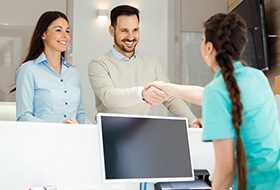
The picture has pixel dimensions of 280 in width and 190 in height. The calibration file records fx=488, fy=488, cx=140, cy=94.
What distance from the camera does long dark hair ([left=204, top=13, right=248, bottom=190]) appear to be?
4.70 feet

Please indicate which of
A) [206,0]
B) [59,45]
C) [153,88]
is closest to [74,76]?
[59,45]

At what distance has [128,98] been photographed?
2.76 m

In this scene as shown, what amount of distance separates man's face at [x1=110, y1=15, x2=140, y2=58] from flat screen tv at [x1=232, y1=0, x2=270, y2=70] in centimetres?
112

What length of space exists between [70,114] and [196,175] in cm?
85

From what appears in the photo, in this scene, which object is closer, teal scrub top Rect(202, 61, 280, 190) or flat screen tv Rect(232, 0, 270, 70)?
teal scrub top Rect(202, 61, 280, 190)

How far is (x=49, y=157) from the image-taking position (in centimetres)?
210

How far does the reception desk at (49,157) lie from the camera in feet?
Answer: 6.68

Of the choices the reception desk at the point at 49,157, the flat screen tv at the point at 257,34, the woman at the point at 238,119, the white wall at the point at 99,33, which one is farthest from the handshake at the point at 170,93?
the white wall at the point at 99,33

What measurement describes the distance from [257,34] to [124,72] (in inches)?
50.9

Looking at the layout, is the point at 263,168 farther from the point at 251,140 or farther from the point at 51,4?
the point at 51,4

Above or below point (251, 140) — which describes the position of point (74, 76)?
above

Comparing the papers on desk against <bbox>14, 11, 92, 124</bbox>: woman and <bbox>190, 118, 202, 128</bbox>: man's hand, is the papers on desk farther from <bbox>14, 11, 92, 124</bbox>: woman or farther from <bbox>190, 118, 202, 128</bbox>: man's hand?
<bbox>14, 11, 92, 124</bbox>: woman

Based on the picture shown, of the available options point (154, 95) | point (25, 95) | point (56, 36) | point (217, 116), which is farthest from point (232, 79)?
point (56, 36)

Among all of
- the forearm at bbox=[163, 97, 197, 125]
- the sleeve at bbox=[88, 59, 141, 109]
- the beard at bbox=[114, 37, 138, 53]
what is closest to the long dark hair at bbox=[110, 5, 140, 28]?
the beard at bbox=[114, 37, 138, 53]
